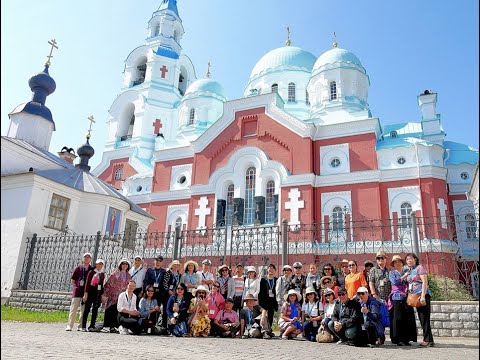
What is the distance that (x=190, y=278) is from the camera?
28.6ft

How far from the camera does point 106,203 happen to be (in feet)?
51.2

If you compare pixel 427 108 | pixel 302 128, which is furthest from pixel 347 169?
pixel 427 108

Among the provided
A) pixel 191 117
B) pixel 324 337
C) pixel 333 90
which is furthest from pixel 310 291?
pixel 191 117

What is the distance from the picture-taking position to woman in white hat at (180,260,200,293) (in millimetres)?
8633

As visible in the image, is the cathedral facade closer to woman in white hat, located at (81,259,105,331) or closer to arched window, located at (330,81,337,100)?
arched window, located at (330,81,337,100)

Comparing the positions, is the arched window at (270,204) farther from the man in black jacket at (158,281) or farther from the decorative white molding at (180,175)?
the man in black jacket at (158,281)

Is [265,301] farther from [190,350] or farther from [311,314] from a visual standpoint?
[190,350]

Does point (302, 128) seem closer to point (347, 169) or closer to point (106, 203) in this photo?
point (347, 169)

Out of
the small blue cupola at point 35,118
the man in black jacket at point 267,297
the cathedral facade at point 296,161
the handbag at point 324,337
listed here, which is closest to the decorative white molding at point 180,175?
the cathedral facade at point 296,161

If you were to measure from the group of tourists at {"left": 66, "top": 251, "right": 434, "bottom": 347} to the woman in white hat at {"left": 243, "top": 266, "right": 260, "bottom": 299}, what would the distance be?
0.07 feet

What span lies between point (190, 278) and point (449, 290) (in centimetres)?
629

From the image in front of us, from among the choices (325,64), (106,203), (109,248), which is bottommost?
(109,248)

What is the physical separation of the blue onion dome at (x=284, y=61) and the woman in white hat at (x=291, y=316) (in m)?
26.5

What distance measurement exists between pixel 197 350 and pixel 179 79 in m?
33.7
